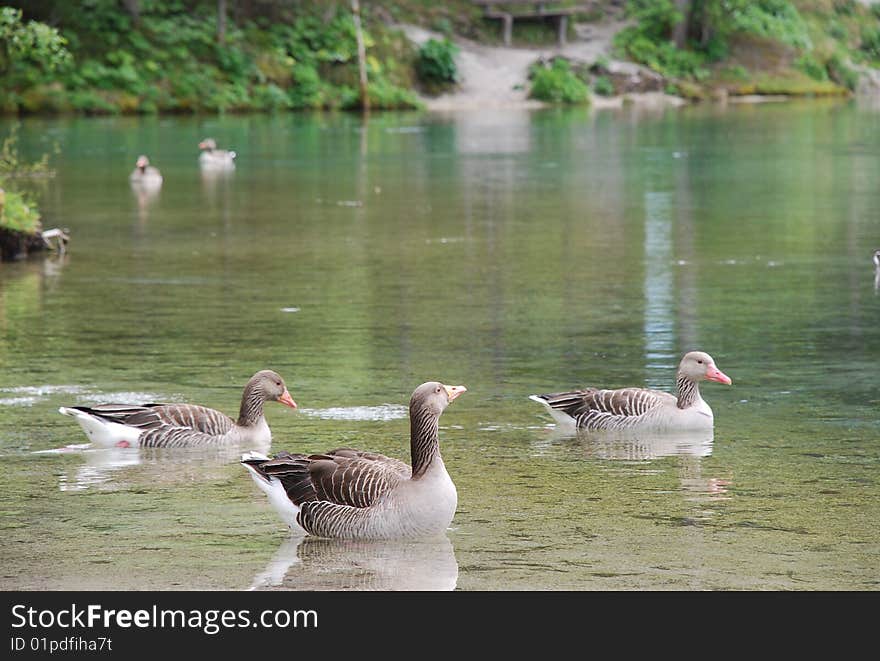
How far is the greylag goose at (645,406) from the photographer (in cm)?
1341

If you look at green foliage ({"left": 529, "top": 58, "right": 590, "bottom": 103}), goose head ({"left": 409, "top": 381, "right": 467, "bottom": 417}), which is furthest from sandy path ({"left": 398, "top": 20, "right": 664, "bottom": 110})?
goose head ({"left": 409, "top": 381, "right": 467, "bottom": 417})

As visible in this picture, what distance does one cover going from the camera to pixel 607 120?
64062 mm

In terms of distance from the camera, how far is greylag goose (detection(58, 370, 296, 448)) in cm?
1271

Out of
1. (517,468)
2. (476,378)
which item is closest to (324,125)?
(476,378)

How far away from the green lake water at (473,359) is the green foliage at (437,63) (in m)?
35.4

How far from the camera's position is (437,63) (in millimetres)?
75188

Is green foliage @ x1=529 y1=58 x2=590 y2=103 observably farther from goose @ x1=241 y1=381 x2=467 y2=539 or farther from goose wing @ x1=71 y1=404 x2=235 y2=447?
goose @ x1=241 y1=381 x2=467 y2=539

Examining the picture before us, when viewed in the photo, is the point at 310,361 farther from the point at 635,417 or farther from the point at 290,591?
the point at 290,591

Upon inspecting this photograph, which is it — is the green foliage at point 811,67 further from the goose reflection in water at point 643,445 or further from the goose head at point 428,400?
the goose head at point 428,400

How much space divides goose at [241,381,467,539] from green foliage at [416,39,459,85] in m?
65.8

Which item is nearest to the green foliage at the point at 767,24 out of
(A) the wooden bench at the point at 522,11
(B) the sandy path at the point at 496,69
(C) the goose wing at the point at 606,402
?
(B) the sandy path at the point at 496,69

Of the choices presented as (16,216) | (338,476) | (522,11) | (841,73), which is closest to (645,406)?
(338,476)

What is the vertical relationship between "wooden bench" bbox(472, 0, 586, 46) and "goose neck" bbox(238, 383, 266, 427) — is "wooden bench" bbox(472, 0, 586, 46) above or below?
above

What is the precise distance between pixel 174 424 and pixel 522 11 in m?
73.0
